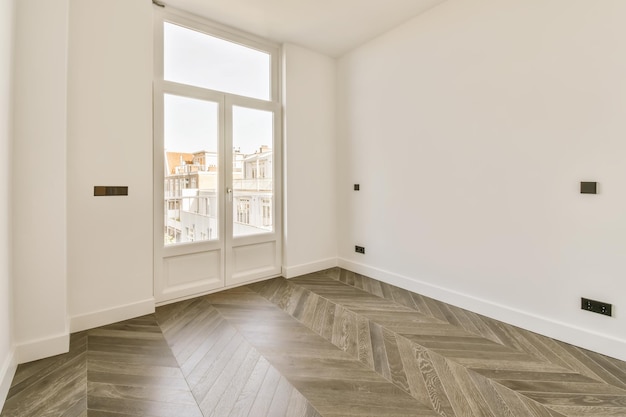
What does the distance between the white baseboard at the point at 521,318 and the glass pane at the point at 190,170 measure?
2261 mm

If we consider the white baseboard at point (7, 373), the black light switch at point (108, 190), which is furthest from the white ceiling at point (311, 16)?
the white baseboard at point (7, 373)

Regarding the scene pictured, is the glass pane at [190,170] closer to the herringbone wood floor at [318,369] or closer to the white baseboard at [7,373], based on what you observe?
the herringbone wood floor at [318,369]

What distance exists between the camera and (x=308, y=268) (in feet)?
13.4

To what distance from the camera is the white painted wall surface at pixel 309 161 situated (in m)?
3.88

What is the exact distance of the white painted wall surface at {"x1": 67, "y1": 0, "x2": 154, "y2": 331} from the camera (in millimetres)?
2457

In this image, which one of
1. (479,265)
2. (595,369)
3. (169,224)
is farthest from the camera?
(169,224)

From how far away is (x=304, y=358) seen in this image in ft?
→ 6.84

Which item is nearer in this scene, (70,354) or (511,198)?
(70,354)

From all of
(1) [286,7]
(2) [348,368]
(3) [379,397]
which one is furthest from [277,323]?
(1) [286,7]

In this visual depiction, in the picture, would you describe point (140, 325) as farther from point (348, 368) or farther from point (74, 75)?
point (74, 75)

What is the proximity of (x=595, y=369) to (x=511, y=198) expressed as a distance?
4.32ft

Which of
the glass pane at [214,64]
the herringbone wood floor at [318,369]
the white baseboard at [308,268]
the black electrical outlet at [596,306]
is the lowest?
the herringbone wood floor at [318,369]

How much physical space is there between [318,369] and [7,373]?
1909 millimetres

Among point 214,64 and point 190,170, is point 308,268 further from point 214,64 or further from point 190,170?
point 214,64
